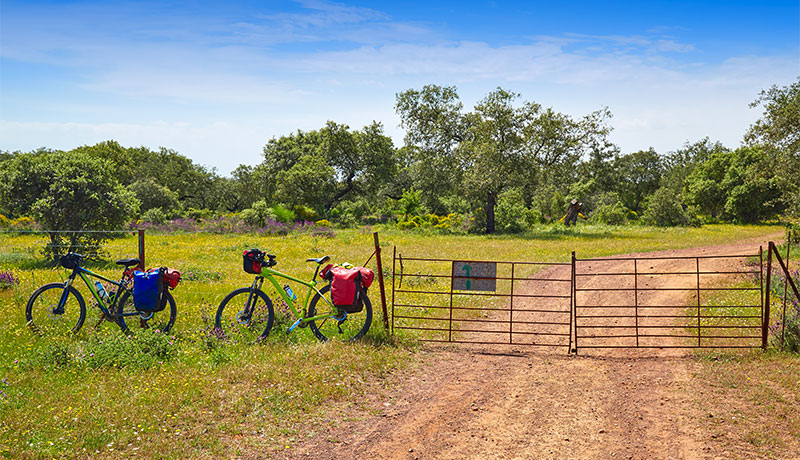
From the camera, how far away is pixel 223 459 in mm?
5977

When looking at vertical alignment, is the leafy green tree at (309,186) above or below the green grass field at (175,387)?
above

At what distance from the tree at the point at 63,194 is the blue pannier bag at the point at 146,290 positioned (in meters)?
14.9

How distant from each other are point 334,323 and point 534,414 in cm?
478

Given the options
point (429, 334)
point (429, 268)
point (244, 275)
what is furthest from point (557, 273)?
point (244, 275)

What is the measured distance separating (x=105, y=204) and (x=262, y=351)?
59.6 feet

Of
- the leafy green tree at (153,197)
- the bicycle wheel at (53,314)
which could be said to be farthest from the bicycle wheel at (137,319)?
the leafy green tree at (153,197)

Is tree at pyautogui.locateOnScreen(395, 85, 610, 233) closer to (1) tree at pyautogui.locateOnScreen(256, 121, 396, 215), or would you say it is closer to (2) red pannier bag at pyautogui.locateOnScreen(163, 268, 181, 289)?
(1) tree at pyautogui.locateOnScreen(256, 121, 396, 215)

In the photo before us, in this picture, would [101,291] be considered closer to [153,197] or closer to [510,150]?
[510,150]

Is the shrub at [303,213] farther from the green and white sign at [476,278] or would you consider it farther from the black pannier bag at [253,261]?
the black pannier bag at [253,261]

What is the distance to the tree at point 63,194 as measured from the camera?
22.8 meters

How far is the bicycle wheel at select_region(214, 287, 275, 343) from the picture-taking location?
32.4 feet

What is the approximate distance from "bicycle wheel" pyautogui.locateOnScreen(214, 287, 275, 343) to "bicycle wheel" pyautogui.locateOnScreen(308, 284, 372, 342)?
2.68ft

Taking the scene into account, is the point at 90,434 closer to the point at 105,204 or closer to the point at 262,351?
the point at 262,351

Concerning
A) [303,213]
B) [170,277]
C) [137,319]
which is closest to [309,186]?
[303,213]
